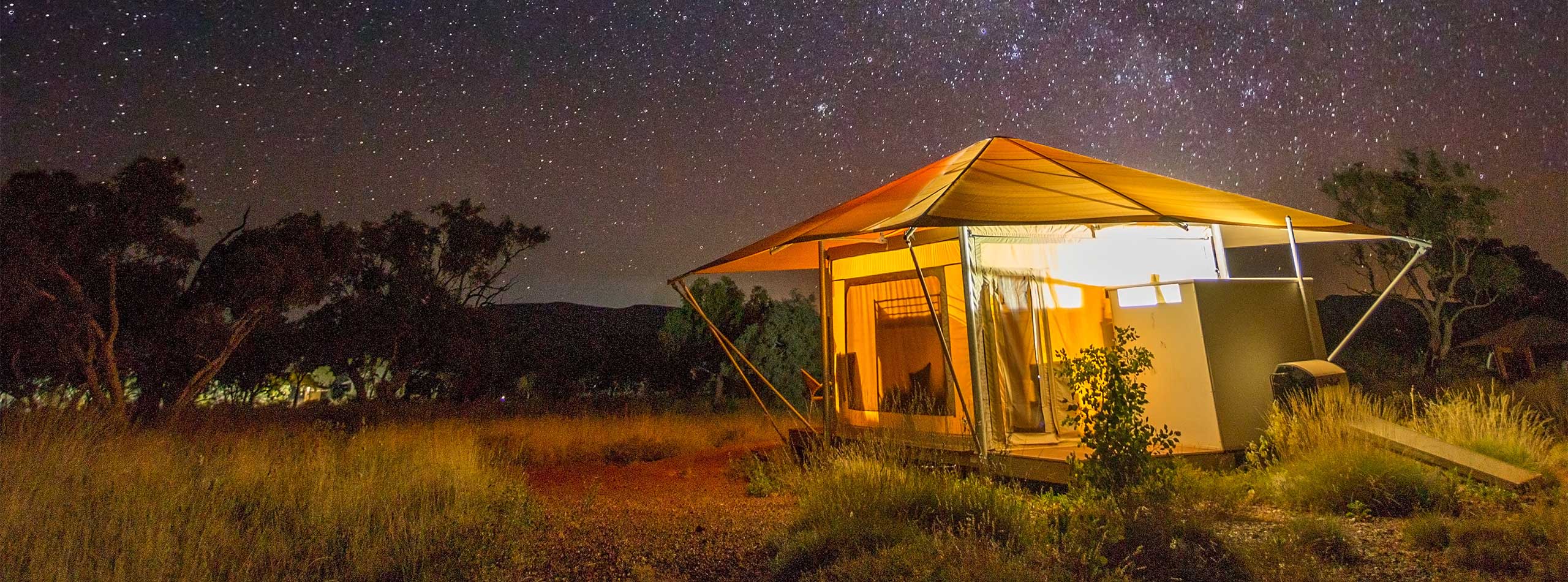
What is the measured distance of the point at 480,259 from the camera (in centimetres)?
2016

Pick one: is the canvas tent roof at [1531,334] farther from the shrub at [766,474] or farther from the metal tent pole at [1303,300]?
the shrub at [766,474]

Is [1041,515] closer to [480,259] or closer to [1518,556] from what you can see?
[1518,556]

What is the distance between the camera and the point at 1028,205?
18.8 ft

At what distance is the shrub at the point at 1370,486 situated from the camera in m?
4.52

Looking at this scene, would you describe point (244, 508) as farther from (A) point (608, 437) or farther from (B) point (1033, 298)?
(A) point (608, 437)

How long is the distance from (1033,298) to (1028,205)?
4.47ft

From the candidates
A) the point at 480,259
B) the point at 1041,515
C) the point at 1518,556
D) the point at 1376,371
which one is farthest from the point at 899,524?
the point at 1376,371

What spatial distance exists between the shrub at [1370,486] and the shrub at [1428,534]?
0.52 m

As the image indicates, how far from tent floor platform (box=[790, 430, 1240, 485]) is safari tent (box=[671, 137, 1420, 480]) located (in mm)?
26

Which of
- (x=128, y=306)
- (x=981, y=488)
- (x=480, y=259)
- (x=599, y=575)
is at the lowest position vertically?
(x=599, y=575)

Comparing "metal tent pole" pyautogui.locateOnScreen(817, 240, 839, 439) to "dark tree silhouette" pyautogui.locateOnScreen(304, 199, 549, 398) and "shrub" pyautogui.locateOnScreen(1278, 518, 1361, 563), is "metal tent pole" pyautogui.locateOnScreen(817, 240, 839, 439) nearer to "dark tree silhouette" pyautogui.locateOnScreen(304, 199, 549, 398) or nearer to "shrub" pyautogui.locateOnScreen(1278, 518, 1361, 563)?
"shrub" pyautogui.locateOnScreen(1278, 518, 1361, 563)

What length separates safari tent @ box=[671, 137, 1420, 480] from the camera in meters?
5.93

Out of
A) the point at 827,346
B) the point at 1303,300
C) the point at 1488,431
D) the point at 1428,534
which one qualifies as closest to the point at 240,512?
the point at 827,346

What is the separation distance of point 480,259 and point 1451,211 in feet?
81.2
